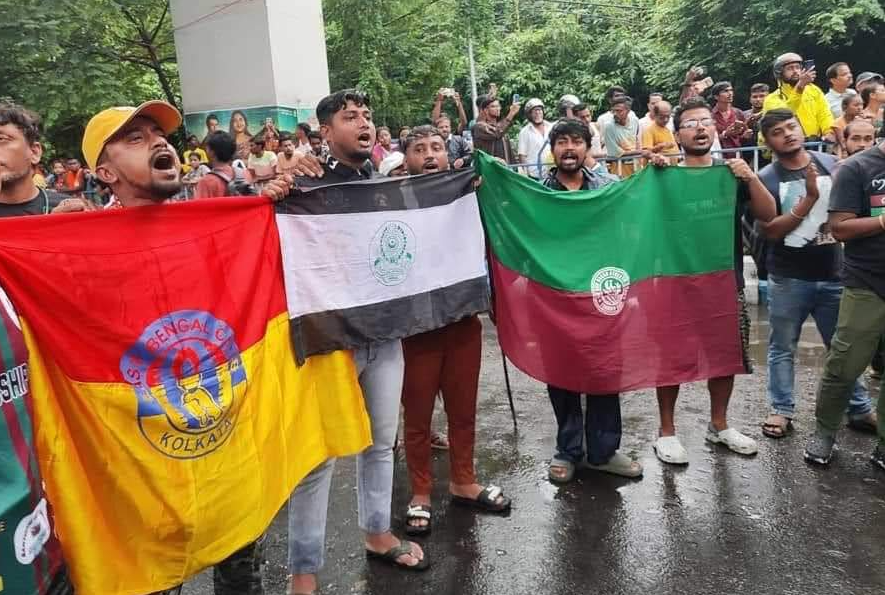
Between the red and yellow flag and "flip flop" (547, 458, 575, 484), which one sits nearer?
the red and yellow flag

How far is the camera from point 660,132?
8469 mm

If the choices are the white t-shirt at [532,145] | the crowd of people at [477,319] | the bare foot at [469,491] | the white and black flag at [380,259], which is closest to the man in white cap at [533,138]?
the white t-shirt at [532,145]

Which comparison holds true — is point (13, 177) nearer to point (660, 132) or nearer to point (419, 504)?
point (419, 504)

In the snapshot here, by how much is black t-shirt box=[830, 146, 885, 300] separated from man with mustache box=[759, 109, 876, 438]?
0.85 feet

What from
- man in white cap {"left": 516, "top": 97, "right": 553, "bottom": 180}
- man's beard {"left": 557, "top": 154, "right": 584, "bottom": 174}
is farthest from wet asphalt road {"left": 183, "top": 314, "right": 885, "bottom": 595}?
man in white cap {"left": 516, "top": 97, "right": 553, "bottom": 180}

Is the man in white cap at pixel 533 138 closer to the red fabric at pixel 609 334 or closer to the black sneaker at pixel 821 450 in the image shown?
the red fabric at pixel 609 334

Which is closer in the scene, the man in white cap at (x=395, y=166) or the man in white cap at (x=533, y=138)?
the man in white cap at (x=395, y=166)

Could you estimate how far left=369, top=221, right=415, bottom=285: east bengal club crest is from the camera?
10.7ft

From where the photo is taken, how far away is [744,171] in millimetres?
4098

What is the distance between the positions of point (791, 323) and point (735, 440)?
838 mm

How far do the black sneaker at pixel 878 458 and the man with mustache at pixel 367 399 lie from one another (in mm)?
2609

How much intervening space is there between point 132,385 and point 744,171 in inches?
135

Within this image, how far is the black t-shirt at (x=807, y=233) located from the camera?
4238 mm

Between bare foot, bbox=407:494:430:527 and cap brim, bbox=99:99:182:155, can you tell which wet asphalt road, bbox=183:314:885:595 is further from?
cap brim, bbox=99:99:182:155
